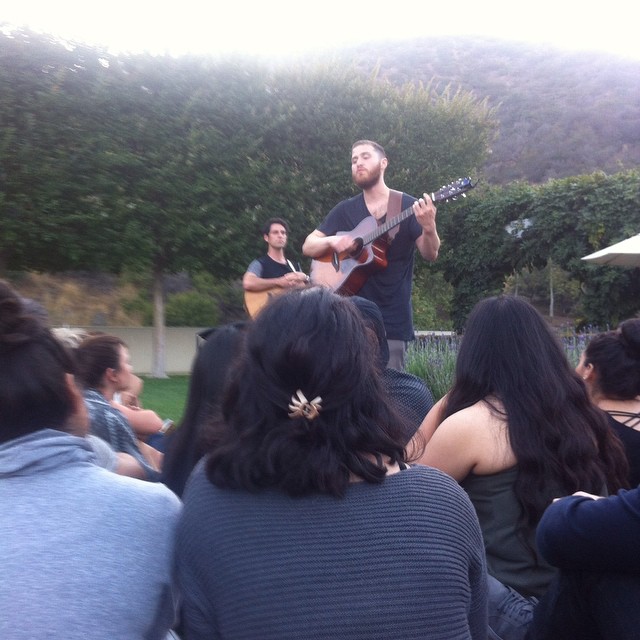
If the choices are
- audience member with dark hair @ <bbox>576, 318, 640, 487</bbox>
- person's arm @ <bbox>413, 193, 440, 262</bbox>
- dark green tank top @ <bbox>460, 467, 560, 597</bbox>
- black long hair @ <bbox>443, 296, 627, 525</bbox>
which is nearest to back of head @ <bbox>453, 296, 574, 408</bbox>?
black long hair @ <bbox>443, 296, 627, 525</bbox>

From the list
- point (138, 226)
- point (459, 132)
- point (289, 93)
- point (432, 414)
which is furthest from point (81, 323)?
point (432, 414)

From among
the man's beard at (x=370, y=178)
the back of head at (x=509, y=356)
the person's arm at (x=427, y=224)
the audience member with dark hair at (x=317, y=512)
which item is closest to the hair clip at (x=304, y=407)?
the audience member with dark hair at (x=317, y=512)

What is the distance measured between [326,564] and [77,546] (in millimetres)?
501

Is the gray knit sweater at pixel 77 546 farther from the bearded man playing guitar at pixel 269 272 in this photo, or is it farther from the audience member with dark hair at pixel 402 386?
the bearded man playing guitar at pixel 269 272

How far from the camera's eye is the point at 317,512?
5.10ft

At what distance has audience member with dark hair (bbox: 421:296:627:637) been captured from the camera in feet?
7.66

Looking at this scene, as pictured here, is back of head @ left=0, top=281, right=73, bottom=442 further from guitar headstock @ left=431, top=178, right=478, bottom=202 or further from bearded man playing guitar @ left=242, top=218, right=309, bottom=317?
bearded man playing guitar @ left=242, top=218, right=309, bottom=317

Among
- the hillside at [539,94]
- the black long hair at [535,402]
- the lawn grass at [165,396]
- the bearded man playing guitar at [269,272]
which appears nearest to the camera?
the black long hair at [535,402]

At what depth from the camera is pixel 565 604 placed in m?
1.90

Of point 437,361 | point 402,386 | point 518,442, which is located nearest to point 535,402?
point 518,442

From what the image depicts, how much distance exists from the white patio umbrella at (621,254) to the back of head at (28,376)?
23.8 ft

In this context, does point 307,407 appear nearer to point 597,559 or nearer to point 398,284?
point 597,559

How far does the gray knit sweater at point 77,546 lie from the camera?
150cm

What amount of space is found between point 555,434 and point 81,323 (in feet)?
42.9
